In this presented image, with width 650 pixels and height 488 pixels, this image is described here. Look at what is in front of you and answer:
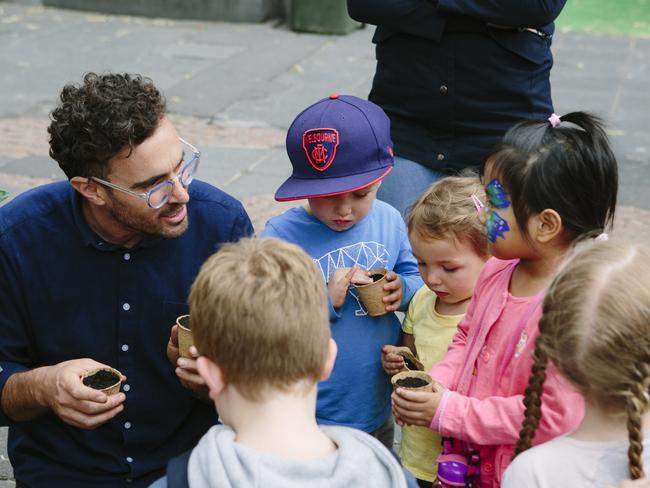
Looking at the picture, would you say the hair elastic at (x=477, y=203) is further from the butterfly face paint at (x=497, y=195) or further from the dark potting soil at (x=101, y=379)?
the dark potting soil at (x=101, y=379)

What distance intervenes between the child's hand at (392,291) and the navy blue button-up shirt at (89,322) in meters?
0.68

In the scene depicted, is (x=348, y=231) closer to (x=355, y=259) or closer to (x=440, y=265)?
(x=355, y=259)

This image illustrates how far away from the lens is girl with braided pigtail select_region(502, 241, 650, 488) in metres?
2.29

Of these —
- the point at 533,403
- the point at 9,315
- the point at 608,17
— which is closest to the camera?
the point at 533,403

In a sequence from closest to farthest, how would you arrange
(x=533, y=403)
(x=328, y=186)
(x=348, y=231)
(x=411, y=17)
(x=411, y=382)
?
(x=533, y=403), (x=411, y=382), (x=328, y=186), (x=348, y=231), (x=411, y=17)

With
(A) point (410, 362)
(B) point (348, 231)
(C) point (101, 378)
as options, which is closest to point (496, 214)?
(A) point (410, 362)

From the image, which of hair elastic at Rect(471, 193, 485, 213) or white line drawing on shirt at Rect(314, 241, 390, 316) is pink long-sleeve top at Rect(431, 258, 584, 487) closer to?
hair elastic at Rect(471, 193, 485, 213)

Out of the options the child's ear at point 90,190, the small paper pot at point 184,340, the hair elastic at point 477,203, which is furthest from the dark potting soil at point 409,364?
the child's ear at point 90,190

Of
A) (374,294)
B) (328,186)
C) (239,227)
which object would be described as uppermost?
(328,186)

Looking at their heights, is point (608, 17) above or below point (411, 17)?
below

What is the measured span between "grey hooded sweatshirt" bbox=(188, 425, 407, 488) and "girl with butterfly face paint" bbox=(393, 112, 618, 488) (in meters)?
0.81

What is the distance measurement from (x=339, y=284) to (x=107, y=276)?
79 centimetres

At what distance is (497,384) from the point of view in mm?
3047

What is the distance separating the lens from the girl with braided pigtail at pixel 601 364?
7.50 ft
